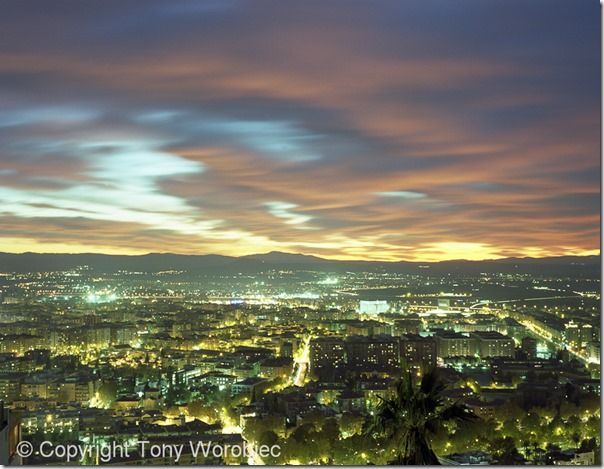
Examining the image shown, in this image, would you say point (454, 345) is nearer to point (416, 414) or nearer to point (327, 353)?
point (327, 353)

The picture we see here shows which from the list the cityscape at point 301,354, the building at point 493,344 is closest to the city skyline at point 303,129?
the cityscape at point 301,354

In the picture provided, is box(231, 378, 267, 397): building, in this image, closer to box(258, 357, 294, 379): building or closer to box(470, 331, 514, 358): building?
box(258, 357, 294, 379): building

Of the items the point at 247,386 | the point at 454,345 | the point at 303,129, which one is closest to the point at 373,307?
the point at 454,345

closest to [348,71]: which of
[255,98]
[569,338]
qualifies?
[255,98]

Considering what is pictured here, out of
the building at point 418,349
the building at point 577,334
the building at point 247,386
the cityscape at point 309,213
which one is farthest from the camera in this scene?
the building at point 418,349

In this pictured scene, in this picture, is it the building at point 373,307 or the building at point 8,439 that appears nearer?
the building at point 8,439

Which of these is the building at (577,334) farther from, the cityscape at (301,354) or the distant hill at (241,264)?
the distant hill at (241,264)

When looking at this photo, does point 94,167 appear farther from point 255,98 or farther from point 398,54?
point 398,54

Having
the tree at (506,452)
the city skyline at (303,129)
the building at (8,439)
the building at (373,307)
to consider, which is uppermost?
the city skyline at (303,129)
